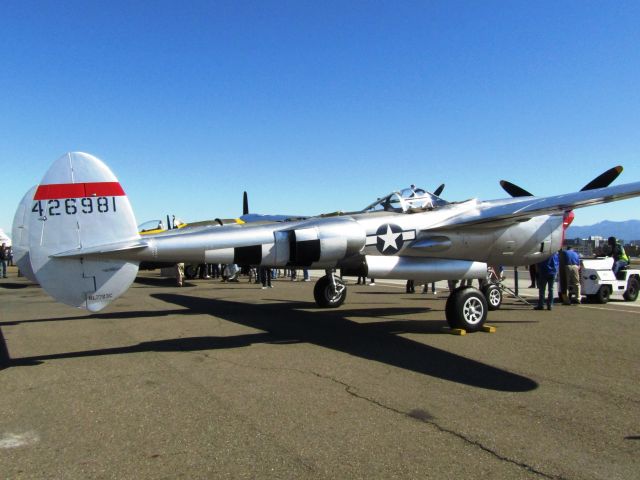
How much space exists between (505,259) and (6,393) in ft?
31.0

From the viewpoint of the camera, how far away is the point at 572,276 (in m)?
14.0

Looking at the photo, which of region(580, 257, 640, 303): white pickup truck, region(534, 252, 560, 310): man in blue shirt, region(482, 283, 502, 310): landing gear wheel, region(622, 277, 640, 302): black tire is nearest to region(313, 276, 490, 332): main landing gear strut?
region(482, 283, 502, 310): landing gear wheel

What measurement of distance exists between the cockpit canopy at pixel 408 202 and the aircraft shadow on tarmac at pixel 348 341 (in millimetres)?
2458

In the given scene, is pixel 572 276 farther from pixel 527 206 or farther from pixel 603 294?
pixel 527 206

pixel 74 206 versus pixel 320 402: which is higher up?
pixel 74 206

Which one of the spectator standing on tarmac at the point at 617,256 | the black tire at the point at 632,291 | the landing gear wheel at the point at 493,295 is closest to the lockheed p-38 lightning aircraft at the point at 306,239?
the landing gear wheel at the point at 493,295

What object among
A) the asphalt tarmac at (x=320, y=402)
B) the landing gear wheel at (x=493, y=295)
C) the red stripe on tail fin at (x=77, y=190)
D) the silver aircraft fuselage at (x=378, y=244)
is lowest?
the asphalt tarmac at (x=320, y=402)

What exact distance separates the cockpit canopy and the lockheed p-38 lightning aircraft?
0.9 inches

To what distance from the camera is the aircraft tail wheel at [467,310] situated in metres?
9.16

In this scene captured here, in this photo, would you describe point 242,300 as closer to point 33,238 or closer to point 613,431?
point 33,238

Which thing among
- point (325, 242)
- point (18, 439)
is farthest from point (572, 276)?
point (18, 439)

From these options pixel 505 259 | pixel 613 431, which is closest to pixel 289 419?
pixel 613 431

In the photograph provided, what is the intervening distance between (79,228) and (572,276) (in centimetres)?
1299

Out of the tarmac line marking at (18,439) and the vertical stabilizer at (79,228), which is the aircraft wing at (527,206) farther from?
the tarmac line marking at (18,439)
